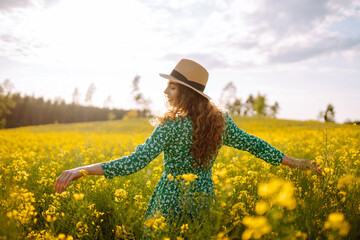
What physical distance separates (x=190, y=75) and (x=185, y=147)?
26.2 inches

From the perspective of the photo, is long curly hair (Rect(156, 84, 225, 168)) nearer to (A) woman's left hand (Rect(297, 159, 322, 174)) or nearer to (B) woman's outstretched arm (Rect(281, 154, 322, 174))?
(B) woman's outstretched arm (Rect(281, 154, 322, 174))

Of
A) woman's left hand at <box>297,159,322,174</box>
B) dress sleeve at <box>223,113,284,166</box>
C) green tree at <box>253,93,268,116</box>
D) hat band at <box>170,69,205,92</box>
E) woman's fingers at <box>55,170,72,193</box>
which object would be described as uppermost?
green tree at <box>253,93,268,116</box>

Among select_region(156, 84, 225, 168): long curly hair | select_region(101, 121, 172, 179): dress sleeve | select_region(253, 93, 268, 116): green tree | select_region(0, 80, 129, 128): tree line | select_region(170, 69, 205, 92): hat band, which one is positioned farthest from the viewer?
select_region(0, 80, 129, 128): tree line

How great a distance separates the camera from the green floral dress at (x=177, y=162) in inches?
72.6

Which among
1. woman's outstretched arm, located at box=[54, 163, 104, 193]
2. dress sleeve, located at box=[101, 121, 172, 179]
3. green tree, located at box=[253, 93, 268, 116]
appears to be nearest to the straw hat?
dress sleeve, located at box=[101, 121, 172, 179]

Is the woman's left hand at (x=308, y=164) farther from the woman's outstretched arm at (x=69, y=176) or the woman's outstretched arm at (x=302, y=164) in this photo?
the woman's outstretched arm at (x=69, y=176)

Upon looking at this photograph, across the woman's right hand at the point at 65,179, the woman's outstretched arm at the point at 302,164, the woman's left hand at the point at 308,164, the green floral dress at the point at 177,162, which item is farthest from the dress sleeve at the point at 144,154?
the woman's left hand at the point at 308,164

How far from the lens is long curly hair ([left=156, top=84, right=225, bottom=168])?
196 centimetres

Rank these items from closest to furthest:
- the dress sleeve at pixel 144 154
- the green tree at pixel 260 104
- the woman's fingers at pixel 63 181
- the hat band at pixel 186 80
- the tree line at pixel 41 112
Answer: the woman's fingers at pixel 63 181 → the dress sleeve at pixel 144 154 → the hat band at pixel 186 80 → the green tree at pixel 260 104 → the tree line at pixel 41 112

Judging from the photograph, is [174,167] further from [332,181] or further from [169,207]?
[332,181]

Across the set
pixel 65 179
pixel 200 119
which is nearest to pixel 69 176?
pixel 65 179

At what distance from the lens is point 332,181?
2182 mm

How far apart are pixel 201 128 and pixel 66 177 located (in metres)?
1.13

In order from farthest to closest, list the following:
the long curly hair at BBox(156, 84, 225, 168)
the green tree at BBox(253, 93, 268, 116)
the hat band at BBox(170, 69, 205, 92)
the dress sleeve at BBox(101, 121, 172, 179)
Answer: the green tree at BBox(253, 93, 268, 116) < the hat band at BBox(170, 69, 205, 92) < the long curly hair at BBox(156, 84, 225, 168) < the dress sleeve at BBox(101, 121, 172, 179)
